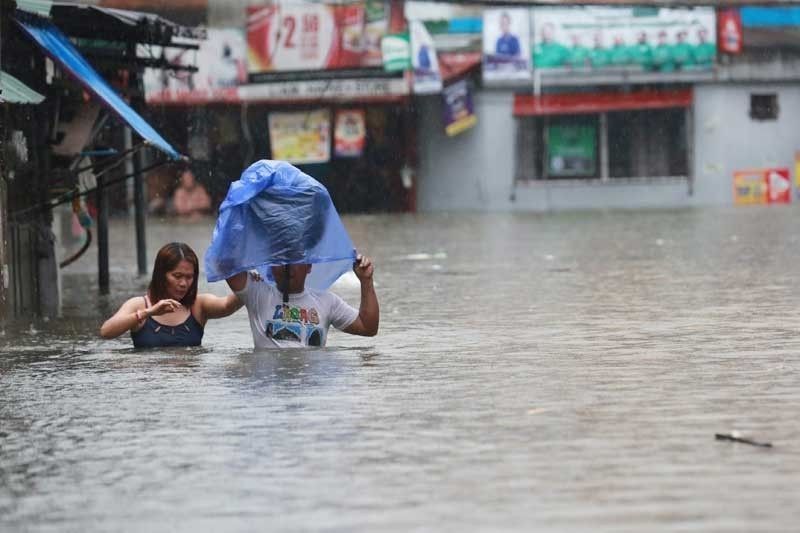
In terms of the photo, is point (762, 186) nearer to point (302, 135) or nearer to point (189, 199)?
point (302, 135)

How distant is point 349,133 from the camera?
43.6 m

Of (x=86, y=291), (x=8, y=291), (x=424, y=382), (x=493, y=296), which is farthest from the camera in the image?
(x=86, y=291)

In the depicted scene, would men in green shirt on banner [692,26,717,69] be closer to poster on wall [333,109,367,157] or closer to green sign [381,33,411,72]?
green sign [381,33,411,72]

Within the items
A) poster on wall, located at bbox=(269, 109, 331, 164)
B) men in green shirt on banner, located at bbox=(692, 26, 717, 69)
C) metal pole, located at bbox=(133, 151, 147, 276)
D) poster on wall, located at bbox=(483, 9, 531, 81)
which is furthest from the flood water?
men in green shirt on banner, located at bbox=(692, 26, 717, 69)

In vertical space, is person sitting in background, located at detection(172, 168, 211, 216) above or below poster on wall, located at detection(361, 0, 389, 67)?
below

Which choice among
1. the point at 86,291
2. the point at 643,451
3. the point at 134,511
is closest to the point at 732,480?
the point at 643,451

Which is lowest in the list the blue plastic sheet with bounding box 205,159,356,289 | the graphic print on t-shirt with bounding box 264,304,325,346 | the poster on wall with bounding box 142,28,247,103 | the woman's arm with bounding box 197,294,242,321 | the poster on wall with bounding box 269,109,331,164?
the graphic print on t-shirt with bounding box 264,304,325,346

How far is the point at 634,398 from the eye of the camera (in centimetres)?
884

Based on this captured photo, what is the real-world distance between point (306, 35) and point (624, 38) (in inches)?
291

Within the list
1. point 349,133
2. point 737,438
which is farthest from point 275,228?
point 349,133

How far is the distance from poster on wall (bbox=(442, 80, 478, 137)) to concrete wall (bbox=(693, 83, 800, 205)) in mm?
5390

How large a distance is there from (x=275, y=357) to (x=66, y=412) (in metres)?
2.12

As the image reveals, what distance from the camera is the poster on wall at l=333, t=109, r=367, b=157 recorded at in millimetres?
43531

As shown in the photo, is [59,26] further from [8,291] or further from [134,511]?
[134,511]
